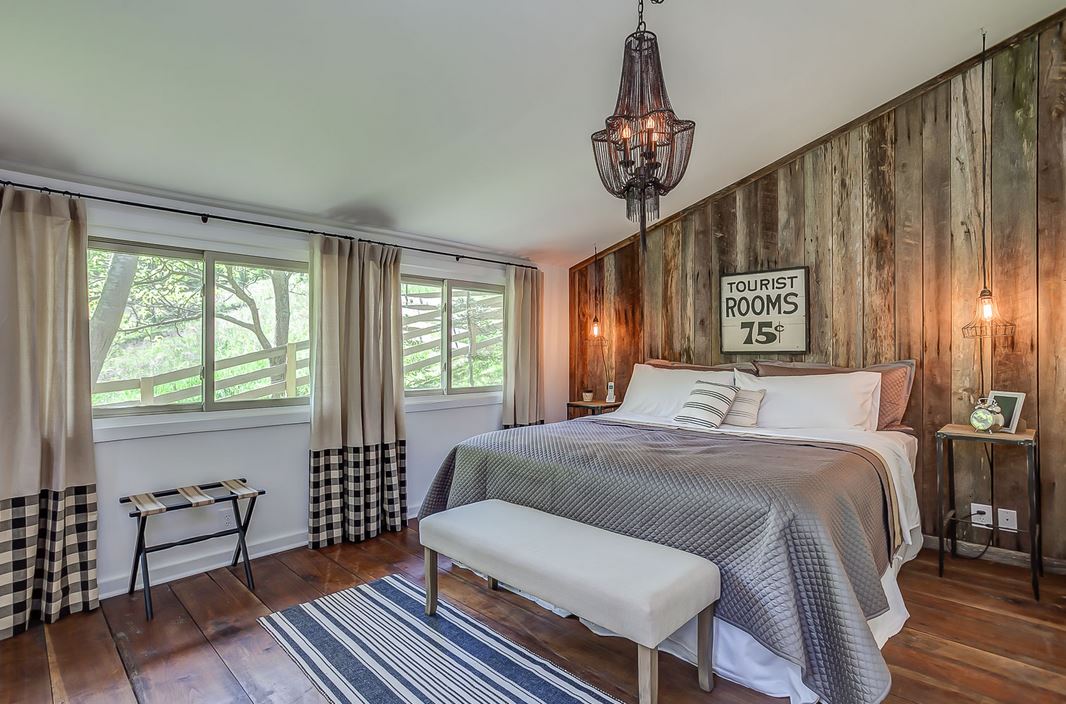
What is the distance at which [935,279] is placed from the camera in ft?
10.3

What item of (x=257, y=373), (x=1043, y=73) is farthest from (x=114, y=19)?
(x=1043, y=73)

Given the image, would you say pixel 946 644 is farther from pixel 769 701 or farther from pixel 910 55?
pixel 910 55

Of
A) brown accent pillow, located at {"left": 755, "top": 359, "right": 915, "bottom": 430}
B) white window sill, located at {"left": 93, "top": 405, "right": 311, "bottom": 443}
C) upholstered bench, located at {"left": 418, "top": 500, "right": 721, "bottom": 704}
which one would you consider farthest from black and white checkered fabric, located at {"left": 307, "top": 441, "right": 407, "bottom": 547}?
brown accent pillow, located at {"left": 755, "top": 359, "right": 915, "bottom": 430}

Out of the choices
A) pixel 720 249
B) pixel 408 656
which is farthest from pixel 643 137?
pixel 720 249

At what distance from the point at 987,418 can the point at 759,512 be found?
1.82 metres

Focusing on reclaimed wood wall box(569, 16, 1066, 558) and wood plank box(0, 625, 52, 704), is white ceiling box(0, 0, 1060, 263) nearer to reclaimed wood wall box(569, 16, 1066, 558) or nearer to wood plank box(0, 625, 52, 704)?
reclaimed wood wall box(569, 16, 1066, 558)

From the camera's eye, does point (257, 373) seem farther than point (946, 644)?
Yes

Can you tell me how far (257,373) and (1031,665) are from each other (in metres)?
3.83

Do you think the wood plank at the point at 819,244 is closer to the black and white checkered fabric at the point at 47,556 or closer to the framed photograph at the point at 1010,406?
the framed photograph at the point at 1010,406

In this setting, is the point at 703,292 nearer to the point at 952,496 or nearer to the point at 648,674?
the point at 952,496

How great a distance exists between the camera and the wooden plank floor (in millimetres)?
1841

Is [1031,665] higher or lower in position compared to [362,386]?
lower

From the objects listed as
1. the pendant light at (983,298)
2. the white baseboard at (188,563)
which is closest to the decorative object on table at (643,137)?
the pendant light at (983,298)

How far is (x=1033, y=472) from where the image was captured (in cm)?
256
